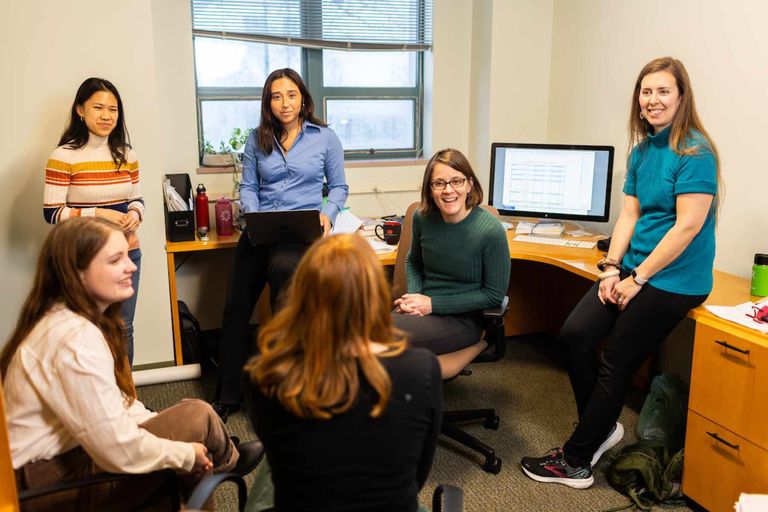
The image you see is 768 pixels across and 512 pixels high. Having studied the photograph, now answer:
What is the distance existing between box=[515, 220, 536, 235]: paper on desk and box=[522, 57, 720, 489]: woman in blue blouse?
0.94m

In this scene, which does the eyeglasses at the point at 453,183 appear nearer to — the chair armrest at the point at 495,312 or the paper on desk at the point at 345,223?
the chair armrest at the point at 495,312

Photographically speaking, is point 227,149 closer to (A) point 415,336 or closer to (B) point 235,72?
(B) point 235,72

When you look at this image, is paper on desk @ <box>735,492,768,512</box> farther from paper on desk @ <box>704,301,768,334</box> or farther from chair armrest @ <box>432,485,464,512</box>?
chair armrest @ <box>432,485,464,512</box>

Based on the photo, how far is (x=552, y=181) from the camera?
342 centimetres

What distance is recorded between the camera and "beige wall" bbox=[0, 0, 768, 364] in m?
2.82

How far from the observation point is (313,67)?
398cm

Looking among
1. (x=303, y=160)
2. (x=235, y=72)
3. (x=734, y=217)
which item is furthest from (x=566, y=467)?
(x=235, y=72)

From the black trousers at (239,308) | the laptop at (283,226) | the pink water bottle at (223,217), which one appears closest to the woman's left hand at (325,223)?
the laptop at (283,226)

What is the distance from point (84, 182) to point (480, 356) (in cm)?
166

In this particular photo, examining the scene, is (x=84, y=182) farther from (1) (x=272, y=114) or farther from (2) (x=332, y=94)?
(2) (x=332, y=94)

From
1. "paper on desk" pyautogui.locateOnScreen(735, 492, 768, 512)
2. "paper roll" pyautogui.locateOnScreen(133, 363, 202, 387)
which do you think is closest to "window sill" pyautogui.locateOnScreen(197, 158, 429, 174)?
"paper roll" pyautogui.locateOnScreen(133, 363, 202, 387)

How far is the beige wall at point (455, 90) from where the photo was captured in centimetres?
282

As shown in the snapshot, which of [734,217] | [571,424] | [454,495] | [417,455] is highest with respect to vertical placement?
[734,217]

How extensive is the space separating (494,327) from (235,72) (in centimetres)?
216
